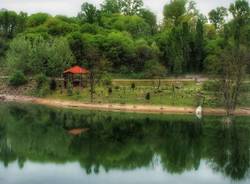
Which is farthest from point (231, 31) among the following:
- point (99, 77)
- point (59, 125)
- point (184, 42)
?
point (59, 125)

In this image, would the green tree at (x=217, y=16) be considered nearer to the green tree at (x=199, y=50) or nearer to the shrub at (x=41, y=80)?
the green tree at (x=199, y=50)

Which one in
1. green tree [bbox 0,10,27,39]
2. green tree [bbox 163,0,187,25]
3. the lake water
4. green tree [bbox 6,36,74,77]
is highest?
green tree [bbox 163,0,187,25]

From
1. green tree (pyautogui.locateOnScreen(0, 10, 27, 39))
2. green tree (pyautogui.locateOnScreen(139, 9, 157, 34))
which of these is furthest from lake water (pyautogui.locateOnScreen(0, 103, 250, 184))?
green tree (pyautogui.locateOnScreen(139, 9, 157, 34))

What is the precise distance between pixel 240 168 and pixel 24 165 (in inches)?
638

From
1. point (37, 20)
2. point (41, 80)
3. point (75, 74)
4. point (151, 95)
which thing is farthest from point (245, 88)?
point (37, 20)

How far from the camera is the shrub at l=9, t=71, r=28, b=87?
7862 cm

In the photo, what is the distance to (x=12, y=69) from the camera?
8262 cm

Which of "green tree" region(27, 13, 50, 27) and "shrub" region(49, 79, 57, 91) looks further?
"green tree" region(27, 13, 50, 27)

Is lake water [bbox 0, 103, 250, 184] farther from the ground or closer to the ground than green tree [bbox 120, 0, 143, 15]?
closer to the ground

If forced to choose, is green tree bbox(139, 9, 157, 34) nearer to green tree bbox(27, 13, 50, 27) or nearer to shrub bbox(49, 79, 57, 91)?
green tree bbox(27, 13, 50, 27)

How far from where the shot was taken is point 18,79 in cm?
7862

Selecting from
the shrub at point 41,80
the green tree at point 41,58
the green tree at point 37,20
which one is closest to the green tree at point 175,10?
the green tree at point 37,20

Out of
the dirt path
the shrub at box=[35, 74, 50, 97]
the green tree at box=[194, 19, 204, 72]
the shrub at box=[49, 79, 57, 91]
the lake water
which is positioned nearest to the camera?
the lake water

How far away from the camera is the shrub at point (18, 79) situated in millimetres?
78625
